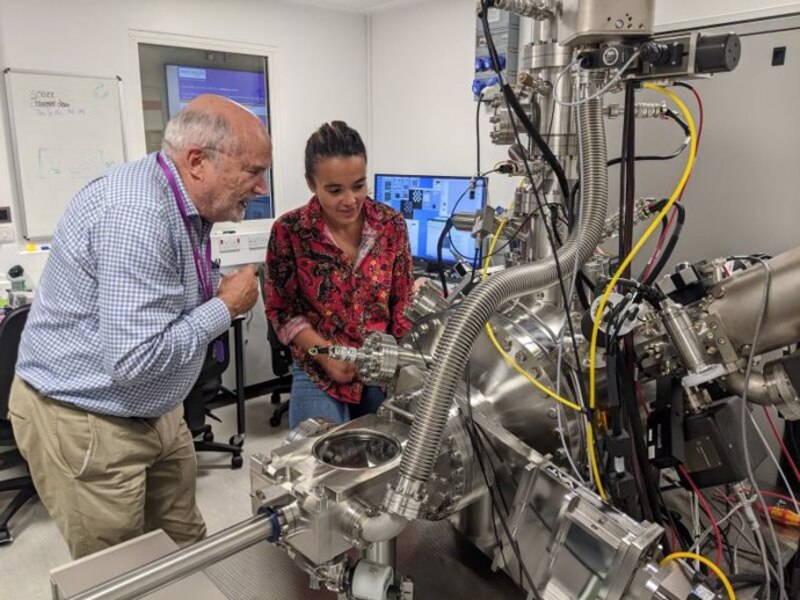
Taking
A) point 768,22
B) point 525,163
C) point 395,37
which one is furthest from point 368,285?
point 395,37

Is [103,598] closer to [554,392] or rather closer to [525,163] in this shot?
[554,392]

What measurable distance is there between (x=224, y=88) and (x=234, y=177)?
273 centimetres

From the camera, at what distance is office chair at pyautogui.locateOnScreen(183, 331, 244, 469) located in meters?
2.63

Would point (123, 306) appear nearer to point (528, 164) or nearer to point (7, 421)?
point (528, 164)

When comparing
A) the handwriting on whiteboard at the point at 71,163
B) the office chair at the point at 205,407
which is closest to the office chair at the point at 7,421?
the office chair at the point at 205,407

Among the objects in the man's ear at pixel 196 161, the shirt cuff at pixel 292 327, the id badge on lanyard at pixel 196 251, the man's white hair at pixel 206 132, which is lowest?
the shirt cuff at pixel 292 327

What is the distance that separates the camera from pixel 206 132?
47.8 inches

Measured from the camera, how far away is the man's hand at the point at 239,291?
4.26 ft

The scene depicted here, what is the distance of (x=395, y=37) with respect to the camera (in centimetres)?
379

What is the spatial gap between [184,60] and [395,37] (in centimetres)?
130

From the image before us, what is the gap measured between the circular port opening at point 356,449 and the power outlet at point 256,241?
2.94 m

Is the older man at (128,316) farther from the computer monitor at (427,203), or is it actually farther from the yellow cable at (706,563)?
the computer monitor at (427,203)

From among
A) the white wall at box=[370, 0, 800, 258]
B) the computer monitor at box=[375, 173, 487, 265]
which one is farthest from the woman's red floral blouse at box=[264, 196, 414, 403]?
the white wall at box=[370, 0, 800, 258]

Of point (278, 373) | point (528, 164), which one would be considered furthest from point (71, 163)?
point (528, 164)
